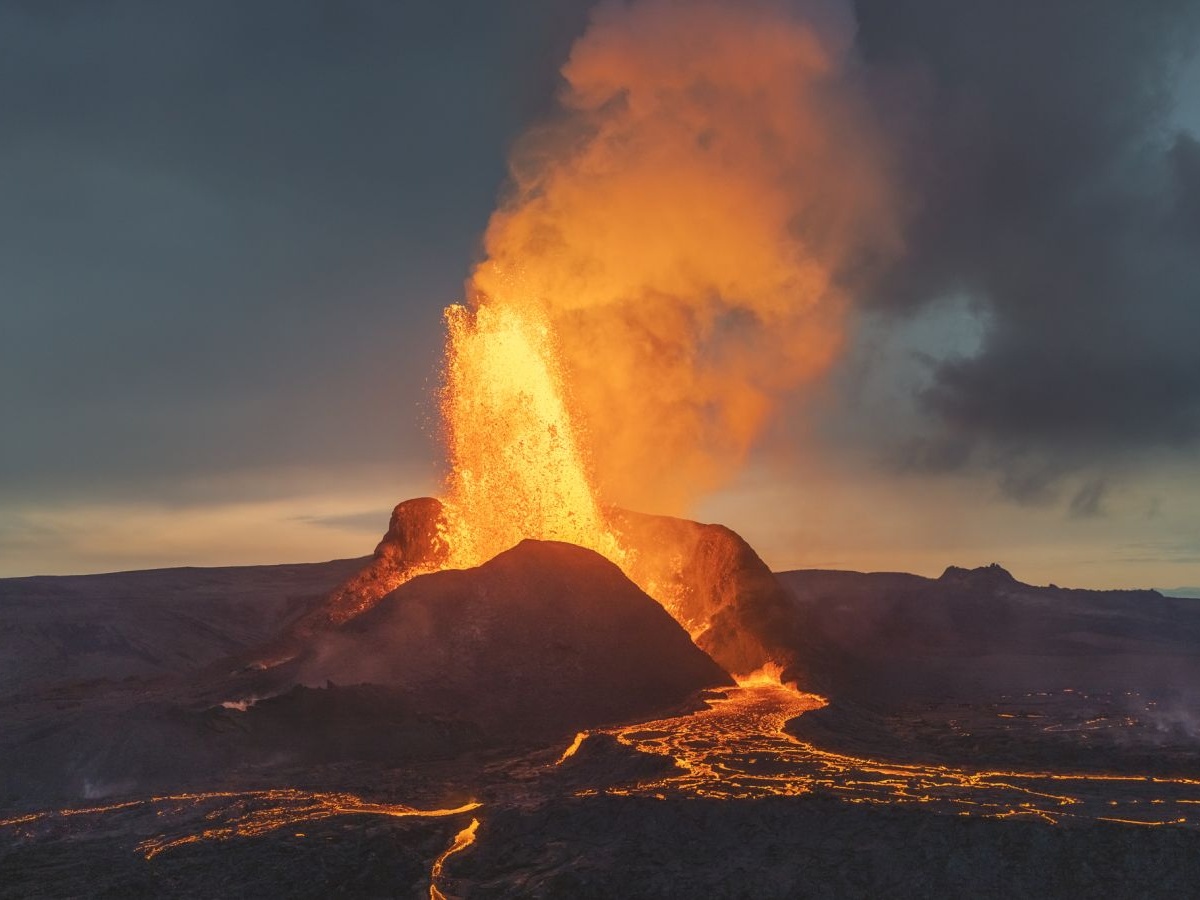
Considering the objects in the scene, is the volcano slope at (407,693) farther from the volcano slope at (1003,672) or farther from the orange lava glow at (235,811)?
the volcano slope at (1003,672)

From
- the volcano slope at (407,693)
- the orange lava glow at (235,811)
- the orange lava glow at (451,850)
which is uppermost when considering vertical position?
the volcano slope at (407,693)

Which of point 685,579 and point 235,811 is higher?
point 685,579

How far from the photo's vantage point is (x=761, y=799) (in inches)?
816

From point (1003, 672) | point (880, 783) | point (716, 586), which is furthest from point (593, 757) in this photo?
point (1003, 672)

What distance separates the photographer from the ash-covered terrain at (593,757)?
18.0 meters

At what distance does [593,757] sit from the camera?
88.0 feet

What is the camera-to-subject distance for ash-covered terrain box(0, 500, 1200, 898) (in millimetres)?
17953

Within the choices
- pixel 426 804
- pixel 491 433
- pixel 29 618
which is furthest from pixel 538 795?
pixel 29 618

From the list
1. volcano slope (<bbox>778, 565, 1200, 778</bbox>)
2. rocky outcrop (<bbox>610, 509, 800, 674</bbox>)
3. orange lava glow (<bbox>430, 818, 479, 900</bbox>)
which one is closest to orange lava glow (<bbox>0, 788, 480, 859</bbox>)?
orange lava glow (<bbox>430, 818, 479, 900</bbox>)

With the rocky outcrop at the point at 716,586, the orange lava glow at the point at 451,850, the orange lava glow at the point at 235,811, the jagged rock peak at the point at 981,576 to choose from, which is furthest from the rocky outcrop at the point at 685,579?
the jagged rock peak at the point at 981,576

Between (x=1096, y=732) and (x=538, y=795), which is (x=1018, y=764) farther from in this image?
(x=538, y=795)

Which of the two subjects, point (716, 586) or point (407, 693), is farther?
point (716, 586)

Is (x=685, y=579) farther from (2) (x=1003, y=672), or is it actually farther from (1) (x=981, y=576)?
(1) (x=981, y=576)

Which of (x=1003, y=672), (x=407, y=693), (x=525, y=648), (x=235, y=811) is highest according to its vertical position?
(x=525, y=648)
